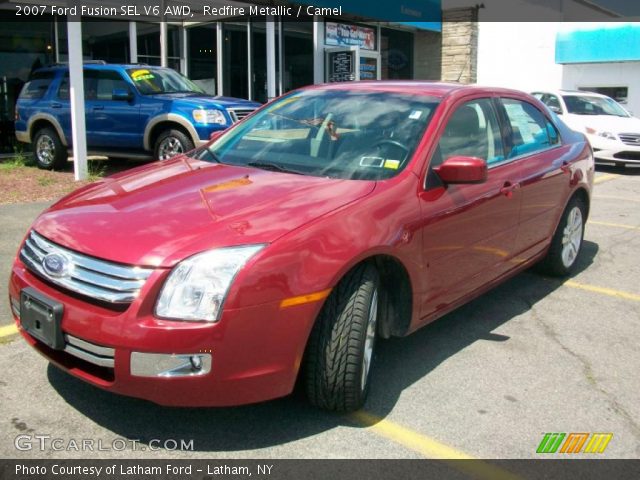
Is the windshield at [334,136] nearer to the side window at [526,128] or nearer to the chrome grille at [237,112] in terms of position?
the side window at [526,128]

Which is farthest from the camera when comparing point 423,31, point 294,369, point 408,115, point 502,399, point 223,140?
point 423,31

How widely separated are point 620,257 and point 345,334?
450cm

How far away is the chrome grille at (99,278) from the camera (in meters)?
2.67

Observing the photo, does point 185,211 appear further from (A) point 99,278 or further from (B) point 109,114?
(B) point 109,114

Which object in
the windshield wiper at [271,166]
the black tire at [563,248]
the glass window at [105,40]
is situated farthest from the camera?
the glass window at [105,40]

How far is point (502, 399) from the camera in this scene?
3439mm

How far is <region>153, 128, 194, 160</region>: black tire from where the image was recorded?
379 inches

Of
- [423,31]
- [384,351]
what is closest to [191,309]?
[384,351]

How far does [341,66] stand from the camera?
1609 centimetres

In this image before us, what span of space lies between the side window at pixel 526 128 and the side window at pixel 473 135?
225 mm

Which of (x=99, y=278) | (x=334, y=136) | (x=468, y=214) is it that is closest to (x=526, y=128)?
(x=468, y=214)

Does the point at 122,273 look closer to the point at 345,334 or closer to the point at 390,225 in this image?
the point at 345,334

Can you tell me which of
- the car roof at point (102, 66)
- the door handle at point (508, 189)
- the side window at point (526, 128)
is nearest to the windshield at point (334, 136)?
the door handle at point (508, 189)

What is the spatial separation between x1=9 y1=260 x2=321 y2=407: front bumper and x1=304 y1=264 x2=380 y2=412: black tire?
13cm
